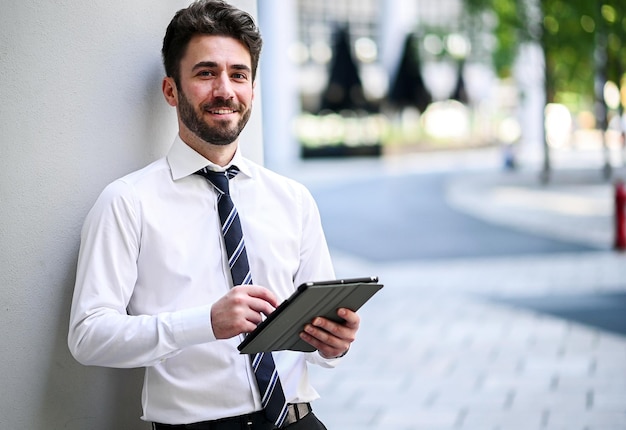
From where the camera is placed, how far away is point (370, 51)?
179ft

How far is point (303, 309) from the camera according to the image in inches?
87.0

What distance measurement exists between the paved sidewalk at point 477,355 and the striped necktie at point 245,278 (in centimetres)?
317

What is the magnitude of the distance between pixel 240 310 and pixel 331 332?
291 millimetres

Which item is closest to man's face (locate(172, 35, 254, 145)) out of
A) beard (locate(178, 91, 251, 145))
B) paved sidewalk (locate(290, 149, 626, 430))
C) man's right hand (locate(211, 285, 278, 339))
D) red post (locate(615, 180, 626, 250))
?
beard (locate(178, 91, 251, 145))

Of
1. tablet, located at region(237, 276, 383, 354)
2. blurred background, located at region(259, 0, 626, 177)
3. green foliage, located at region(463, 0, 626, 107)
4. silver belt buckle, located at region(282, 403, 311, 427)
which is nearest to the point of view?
tablet, located at region(237, 276, 383, 354)

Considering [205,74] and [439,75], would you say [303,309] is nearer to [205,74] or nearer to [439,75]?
[205,74]

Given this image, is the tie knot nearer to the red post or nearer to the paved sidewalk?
the paved sidewalk

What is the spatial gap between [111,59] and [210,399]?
1.04m

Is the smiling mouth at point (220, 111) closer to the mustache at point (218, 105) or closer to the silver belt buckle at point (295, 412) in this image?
the mustache at point (218, 105)

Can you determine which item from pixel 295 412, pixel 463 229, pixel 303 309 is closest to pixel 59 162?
pixel 303 309

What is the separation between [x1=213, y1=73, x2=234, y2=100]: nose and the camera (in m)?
2.57

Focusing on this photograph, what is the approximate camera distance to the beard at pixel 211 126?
8.50 ft

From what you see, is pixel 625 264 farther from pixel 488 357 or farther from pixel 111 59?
pixel 111 59

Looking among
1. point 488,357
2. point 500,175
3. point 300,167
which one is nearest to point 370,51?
point 300,167
